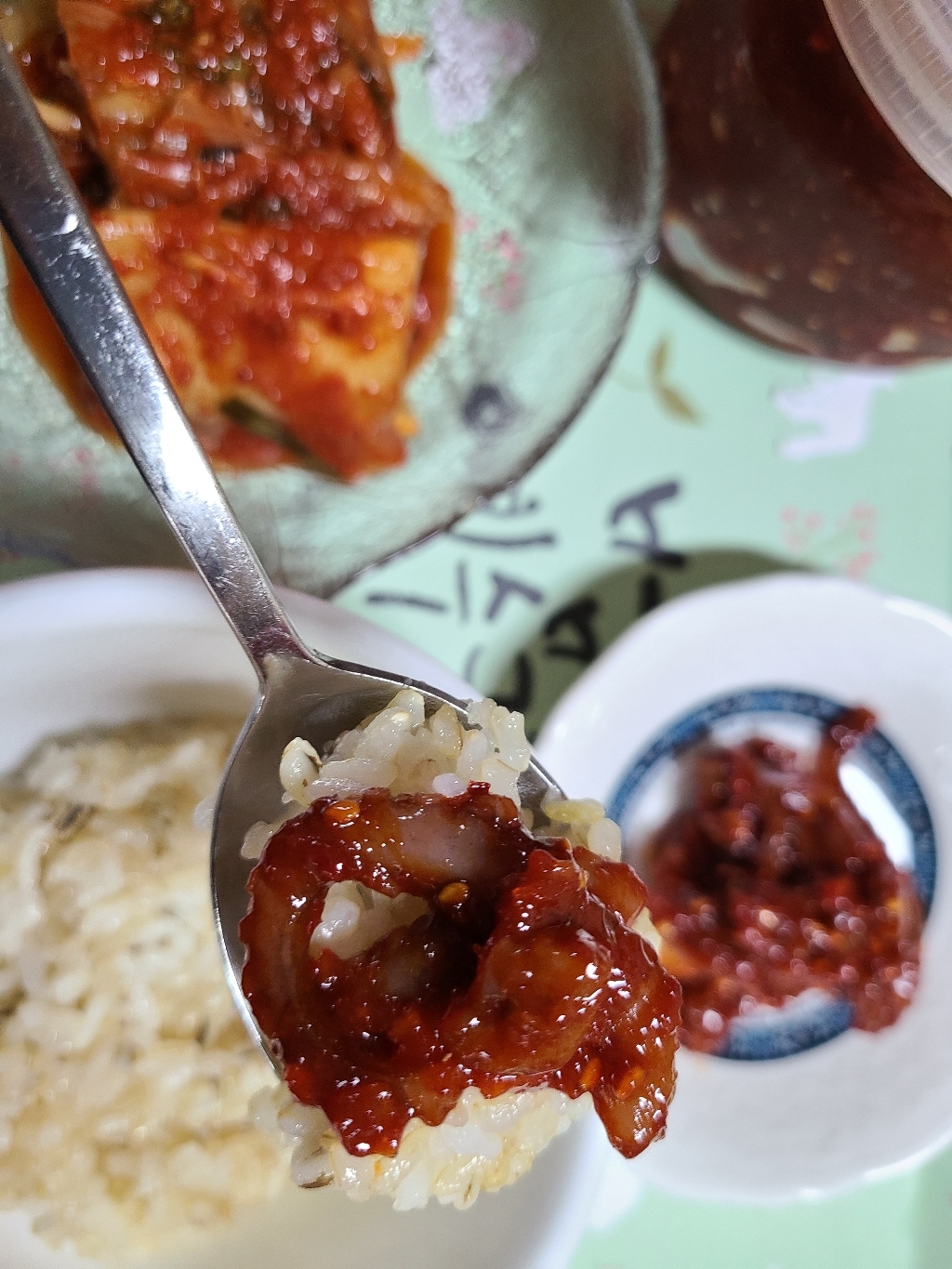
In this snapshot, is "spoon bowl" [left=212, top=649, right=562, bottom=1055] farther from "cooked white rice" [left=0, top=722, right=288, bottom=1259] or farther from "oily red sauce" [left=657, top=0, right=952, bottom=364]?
"oily red sauce" [left=657, top=0, right=952, bottom=364]

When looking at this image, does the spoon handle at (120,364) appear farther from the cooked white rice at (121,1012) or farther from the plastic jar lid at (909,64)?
the plastic jar lid at (909,64)

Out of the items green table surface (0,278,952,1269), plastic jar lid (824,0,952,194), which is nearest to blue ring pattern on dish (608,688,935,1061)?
green table surface (0,278,952,1269)

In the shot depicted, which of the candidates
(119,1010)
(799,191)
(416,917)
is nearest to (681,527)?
(799,191)

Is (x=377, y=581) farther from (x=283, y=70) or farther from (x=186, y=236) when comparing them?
(x=283, y=70)

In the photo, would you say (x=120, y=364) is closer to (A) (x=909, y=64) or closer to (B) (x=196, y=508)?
(B) (x=196, y=508)

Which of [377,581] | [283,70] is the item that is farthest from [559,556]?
[283,70]
